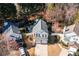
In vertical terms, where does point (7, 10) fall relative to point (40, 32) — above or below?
above

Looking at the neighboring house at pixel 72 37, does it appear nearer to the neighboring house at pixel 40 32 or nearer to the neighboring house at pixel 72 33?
the neighboring house at pixel 72 33

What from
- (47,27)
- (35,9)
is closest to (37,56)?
(47,27)

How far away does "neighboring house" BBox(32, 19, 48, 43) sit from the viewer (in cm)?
122

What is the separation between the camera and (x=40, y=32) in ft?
4.02

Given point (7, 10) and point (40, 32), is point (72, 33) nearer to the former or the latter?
point (40, 32)

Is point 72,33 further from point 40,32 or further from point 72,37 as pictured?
point 40,32

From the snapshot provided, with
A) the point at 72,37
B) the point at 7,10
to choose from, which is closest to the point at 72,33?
the point at 72,37

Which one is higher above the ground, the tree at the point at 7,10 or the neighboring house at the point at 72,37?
the tree at the point at 7,10

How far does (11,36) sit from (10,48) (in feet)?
0.26

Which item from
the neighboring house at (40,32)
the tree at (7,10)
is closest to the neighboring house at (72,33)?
the neighboring house at (40,32)

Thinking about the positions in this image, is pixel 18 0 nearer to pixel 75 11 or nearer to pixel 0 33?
pixel 0 33

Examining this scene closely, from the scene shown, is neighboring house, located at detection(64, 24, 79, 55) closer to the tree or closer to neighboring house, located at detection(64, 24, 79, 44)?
neighboring house, located at detection(64, 24, 79, 44)

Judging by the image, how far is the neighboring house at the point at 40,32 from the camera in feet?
4.00

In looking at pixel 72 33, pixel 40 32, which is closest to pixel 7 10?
pixel 40 32
